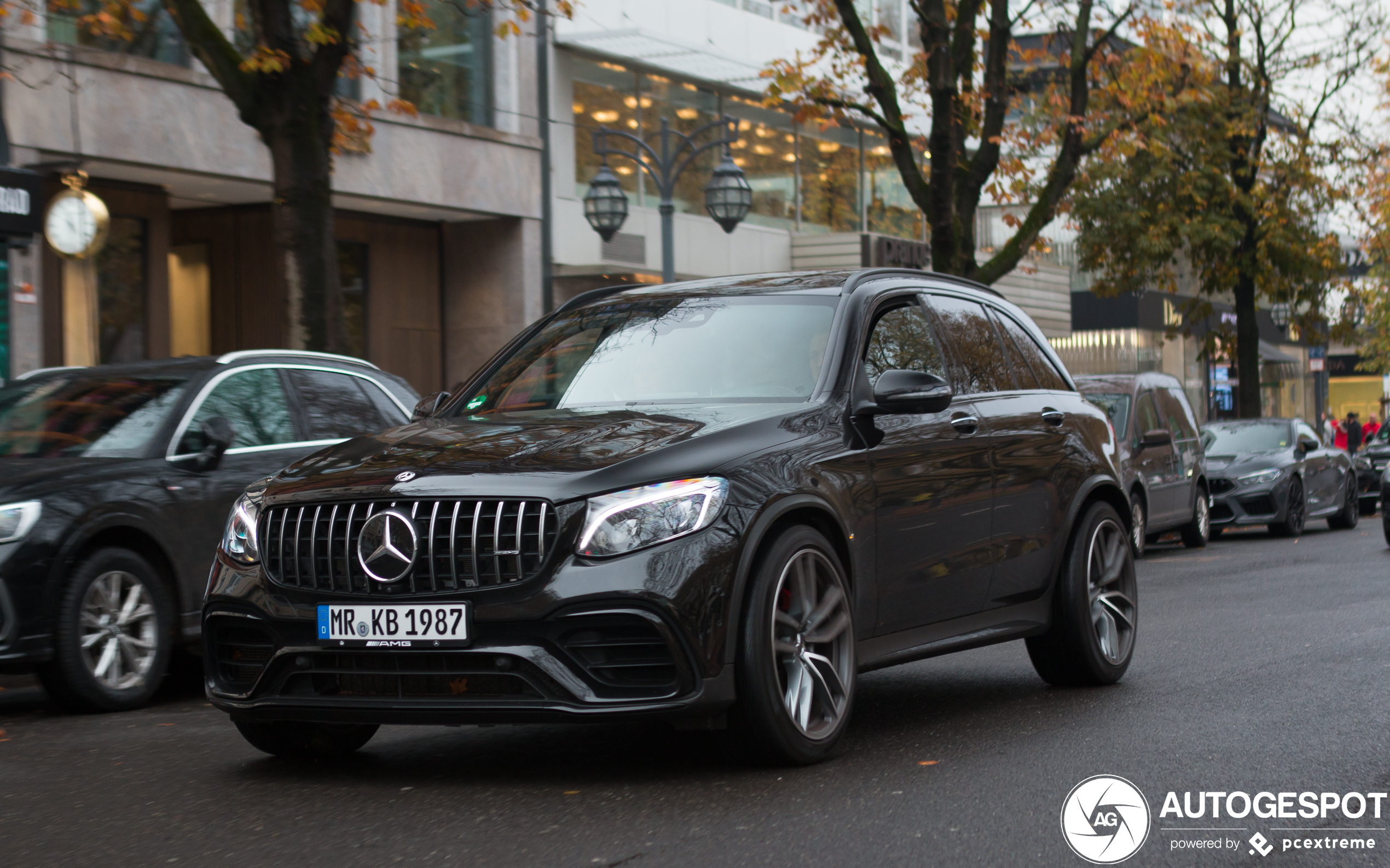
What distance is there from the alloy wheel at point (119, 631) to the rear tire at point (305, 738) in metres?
2.24

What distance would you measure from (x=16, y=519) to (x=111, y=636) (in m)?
0.78

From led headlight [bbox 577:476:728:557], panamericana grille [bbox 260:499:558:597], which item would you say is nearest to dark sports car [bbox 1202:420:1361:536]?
led headlight [bbox 577:476:728:557]

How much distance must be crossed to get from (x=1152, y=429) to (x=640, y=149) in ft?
40.5

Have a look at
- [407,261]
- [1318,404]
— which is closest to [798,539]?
[407,261]

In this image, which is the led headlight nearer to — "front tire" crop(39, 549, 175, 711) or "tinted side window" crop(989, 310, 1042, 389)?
"tinted side window" crop(989, 310, 1042, 389)

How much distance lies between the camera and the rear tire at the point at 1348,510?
963 inches

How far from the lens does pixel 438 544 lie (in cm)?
533

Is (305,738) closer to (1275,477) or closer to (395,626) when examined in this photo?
(395,626)

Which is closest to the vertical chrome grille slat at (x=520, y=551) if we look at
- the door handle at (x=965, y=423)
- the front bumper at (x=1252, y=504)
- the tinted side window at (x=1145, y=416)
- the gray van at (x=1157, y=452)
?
the door handle at (x=965, y=423)

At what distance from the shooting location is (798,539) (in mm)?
5734

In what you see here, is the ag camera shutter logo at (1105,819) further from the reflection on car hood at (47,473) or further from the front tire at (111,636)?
the reflection on car hood at (47,473)

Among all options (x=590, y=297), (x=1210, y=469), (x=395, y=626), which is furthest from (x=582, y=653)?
(x=1210, y=469)

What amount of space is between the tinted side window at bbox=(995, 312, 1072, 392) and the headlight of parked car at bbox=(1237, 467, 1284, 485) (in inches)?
569

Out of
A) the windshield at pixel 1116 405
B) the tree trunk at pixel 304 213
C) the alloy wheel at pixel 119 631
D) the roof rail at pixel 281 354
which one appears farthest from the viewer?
the windshield at pixel 1116 405
